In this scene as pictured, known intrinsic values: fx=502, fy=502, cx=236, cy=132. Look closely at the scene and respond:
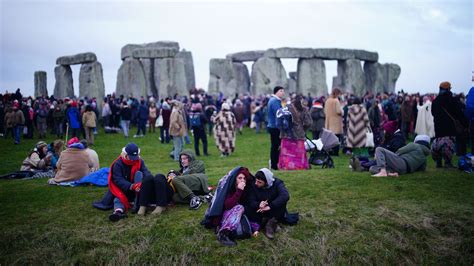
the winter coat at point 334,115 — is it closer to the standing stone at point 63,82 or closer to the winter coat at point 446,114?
the winter coat at point 446,114

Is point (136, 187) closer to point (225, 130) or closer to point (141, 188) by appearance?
point (141, 188)

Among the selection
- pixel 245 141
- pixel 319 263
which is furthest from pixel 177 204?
pixel 245 141

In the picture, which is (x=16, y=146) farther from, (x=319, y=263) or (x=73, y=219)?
(x=319, y=263)

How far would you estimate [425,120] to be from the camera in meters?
19.5

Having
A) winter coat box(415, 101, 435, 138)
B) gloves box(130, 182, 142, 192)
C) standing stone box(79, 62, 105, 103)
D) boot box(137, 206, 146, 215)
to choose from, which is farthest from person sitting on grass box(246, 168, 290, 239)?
standing stone box(79, 62, 105, 103)

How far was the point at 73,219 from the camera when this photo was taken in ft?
29.4

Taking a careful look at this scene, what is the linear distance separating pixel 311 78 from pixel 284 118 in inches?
977

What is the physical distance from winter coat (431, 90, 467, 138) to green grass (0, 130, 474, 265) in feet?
3.97

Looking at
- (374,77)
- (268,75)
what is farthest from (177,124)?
(374,77)

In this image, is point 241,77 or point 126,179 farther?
point 241,77

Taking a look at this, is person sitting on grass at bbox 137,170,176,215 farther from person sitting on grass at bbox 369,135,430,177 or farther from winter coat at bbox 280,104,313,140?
person sitting on grass at bbox 369,135,430,177

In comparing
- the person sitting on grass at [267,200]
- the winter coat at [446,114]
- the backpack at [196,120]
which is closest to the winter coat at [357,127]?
the winter coat at [446,114]

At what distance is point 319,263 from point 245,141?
1464 centimetres

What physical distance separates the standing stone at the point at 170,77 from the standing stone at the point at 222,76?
14.4 ft
